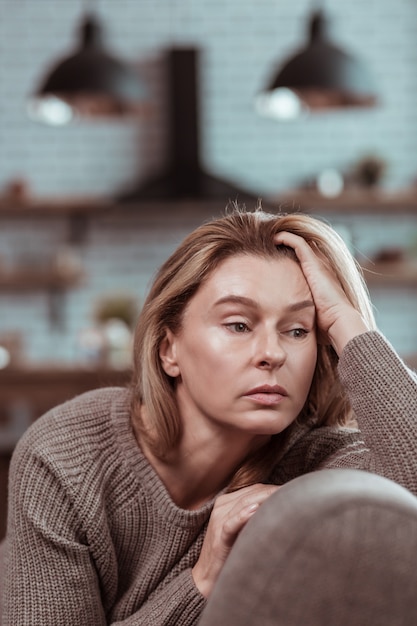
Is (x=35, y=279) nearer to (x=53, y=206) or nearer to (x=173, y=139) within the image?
(x=53, y=206)

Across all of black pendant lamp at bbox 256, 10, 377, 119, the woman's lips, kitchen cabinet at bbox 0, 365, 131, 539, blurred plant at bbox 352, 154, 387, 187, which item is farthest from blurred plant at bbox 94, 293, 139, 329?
the woman's lips

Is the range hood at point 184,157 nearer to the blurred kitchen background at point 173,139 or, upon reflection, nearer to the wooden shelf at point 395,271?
the blurred kitchen background at point 173,139

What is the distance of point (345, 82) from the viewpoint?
398cm

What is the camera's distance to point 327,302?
4.34 feet

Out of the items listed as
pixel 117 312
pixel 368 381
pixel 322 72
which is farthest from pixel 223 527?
pixel 117 312

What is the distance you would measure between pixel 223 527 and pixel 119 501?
275 millimetres

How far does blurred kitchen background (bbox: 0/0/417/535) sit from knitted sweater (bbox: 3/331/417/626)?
429 cm

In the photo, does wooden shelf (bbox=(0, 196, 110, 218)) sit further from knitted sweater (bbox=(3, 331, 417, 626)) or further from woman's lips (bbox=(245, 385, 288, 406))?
woman's lips (bbox=(245, 385, 288, 406))

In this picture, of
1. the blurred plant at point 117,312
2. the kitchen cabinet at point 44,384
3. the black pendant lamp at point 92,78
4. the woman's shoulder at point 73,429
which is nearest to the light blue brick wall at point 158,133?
the blurred plant at point 117,312

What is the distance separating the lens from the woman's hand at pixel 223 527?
1125mm

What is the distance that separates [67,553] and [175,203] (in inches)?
171

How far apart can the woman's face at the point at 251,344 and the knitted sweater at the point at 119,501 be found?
87 millimetres

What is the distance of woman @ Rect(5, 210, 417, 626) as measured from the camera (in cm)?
125

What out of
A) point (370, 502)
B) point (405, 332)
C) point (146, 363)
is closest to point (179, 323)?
point (146, 363)
